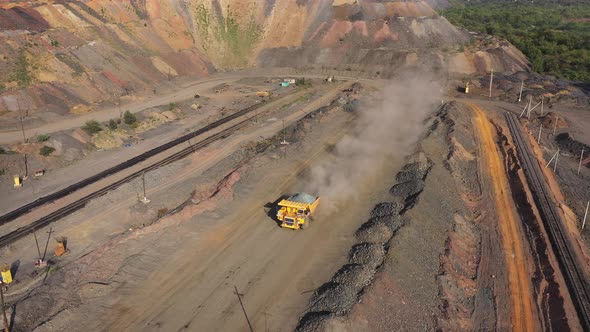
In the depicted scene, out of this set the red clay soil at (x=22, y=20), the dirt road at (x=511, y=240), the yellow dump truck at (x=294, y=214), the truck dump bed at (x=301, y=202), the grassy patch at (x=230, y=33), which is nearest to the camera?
the dirt road at (x=511, y=240)

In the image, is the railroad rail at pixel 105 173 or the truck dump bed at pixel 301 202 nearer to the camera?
the truck dump bed at pixel 301 202

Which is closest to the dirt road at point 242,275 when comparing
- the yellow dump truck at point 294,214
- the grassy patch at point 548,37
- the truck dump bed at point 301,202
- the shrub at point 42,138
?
the yellow dump truck at point 294,214

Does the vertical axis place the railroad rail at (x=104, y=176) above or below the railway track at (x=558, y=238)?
below

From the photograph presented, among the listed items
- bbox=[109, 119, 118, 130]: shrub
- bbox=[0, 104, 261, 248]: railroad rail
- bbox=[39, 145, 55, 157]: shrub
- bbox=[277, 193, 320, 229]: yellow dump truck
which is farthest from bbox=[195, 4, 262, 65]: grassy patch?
bbox=[277, 193, 320, 229]: yellow dump truck

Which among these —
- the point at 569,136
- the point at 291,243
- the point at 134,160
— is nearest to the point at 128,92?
the point at 134,160

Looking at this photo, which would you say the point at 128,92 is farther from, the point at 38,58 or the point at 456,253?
the point at 456,253

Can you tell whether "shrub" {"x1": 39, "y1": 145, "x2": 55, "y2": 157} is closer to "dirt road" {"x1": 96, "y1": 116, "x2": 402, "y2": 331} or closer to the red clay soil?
"dirt road" {"x1": 96, "y1": 116, "x2": 402, "y2": 331}

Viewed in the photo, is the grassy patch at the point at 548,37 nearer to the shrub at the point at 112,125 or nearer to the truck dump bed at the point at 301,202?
the truck dump bed at the point at 301,202
